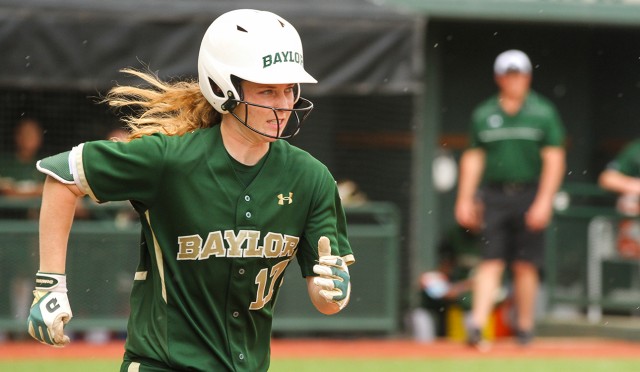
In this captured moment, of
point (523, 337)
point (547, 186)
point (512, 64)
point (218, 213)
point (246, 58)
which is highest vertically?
point (512, 64)

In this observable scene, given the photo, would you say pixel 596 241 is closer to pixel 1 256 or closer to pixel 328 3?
pixel 328 3

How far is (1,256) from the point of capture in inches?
438

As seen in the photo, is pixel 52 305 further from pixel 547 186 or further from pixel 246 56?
pixel 547 186

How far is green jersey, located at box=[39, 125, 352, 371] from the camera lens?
14.5 feet

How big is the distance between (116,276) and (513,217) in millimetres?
3555

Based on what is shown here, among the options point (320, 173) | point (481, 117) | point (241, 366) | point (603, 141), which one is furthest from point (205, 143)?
point (603, 141)

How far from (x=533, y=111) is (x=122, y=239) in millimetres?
3803

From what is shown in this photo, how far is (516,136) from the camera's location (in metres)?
10.8

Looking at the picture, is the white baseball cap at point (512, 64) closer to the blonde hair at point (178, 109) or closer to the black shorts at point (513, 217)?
the black shorts at point (513, 217)

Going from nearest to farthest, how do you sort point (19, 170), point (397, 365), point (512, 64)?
point (397, 365) → point (512, 64) → point (19, 170)

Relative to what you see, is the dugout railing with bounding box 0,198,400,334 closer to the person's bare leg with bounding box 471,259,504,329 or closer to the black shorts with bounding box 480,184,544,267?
the black shorts with bounding box 480,184,544,267

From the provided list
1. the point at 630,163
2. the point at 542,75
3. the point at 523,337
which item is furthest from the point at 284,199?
the point at 542,75

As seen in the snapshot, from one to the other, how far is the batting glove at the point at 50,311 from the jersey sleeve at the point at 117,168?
0.34 m

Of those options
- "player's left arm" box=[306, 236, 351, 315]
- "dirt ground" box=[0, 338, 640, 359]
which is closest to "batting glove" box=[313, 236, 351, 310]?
"player's left arm" box=[306, 236, 351, 315]
